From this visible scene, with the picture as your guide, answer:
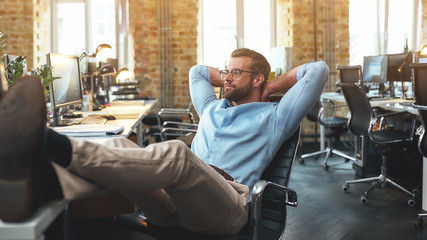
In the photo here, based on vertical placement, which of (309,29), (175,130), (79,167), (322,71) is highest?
(309,29)

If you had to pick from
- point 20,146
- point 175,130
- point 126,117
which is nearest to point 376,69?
point 175,130

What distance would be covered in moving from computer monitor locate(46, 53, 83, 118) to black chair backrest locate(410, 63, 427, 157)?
232 centimetres

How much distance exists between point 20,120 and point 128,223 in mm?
1035

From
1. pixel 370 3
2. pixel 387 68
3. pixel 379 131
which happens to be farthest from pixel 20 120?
pixel 370 3

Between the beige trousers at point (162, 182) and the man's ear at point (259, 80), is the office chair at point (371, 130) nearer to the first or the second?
the man's ear at point (259, 80)

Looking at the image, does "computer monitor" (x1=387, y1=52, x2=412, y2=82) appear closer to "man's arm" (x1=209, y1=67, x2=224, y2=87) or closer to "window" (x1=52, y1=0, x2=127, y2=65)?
"man's arm" (x1=209, y1=67, x2=224, y2=87)

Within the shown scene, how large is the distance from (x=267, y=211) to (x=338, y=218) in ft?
5.45

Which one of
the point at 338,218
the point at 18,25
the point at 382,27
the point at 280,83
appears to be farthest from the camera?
the point at 382,27

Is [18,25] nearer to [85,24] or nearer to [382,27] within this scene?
[85,24]

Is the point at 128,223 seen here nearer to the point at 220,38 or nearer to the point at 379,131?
the point at 379,131

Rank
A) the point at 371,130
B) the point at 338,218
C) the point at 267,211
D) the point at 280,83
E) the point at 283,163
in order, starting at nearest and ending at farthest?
the point at 267,211 < the point at 283,163 < the point at 280,83 < the point at 338,218 < the point at 371,130

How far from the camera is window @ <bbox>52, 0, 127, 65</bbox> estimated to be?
734cm

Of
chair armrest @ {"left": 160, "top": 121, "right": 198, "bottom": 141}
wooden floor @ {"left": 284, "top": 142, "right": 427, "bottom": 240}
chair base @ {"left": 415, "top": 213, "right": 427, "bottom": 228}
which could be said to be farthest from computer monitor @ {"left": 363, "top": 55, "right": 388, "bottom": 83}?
chair base @ {"left": 415, "top": 213, "right": 427, "bottom": 228}

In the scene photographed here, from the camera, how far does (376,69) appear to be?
571cm
